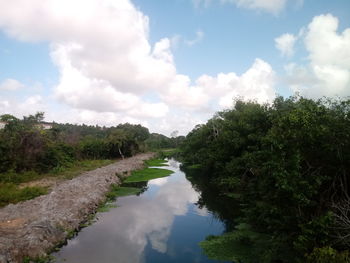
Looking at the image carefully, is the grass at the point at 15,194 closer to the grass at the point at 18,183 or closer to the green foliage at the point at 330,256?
the grass at the point at 18,183

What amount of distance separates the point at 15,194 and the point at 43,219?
7.50 metres

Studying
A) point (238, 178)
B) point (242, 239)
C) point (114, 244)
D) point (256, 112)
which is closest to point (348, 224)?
point (242, 239)

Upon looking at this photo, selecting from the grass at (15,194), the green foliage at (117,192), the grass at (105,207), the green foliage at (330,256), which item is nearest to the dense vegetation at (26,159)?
the grass at (15,194)

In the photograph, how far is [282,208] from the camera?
10820mm

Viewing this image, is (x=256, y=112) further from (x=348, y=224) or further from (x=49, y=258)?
(x=49, y=258)

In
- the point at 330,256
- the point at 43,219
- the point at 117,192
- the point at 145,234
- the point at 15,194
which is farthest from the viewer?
the point at 117,192

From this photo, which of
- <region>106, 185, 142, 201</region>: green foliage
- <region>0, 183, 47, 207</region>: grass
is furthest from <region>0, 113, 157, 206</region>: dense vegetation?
<region>106, 185, 142, 201</region>: green foliage

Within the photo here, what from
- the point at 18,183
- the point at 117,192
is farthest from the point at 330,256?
the point at 18,183

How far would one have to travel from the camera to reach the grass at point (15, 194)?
2040 cm

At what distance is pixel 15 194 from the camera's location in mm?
21250

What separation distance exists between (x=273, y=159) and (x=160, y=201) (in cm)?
1916

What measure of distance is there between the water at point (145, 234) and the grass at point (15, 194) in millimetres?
6290

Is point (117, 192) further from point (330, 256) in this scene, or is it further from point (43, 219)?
point (330, 256)

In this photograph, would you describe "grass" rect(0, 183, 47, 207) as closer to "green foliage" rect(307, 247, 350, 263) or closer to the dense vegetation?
the dense vegetation
